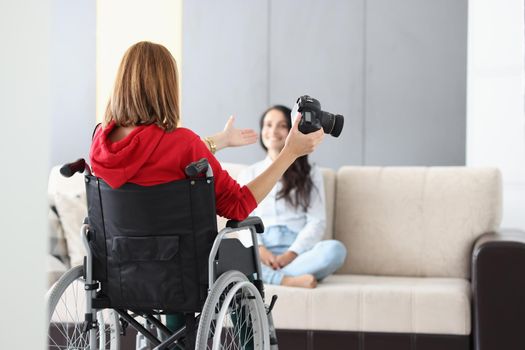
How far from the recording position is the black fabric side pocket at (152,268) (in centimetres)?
201

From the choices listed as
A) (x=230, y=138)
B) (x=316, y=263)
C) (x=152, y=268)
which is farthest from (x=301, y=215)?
(x=152, y=268)

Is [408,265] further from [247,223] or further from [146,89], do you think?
[146,89]

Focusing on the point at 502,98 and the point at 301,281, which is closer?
the point at 301,281

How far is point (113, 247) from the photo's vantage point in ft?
6.72

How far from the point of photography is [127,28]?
495 cm

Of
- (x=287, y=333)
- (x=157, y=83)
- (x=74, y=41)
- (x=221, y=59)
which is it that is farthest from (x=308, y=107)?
(x=74, y=41)

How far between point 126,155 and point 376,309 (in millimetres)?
1386

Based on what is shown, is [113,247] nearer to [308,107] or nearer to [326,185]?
[308,107]

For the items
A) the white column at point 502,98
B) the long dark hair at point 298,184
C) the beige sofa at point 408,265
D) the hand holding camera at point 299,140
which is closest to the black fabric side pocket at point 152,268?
the hand holding camera at point 299,140

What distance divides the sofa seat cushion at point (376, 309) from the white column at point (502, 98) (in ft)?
3.44

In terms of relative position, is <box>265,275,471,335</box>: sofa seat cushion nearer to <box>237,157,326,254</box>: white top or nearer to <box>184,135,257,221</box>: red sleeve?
<box>237,157,326,254</box>: white top

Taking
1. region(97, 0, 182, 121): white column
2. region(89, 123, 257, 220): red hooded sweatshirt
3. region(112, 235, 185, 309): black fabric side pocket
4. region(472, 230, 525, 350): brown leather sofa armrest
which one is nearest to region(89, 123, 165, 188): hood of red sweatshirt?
region(89, 123, 257, 220): red hooded sweatshirt

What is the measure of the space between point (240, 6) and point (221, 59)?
0.33 m

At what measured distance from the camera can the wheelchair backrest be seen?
200 cm
